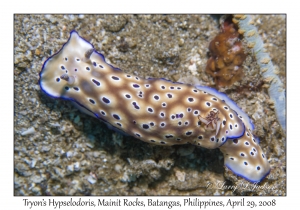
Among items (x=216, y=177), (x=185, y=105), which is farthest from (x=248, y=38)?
(x=216, y=177)

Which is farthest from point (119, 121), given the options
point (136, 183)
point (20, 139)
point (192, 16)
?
point (192, 16)

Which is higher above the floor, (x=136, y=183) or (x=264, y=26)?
(x=264, y=26)

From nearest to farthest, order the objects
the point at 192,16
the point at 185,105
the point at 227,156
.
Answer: the point at 185,105
the point at 227,156
the point at 192,16

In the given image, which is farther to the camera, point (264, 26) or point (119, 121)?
point (264, 26)

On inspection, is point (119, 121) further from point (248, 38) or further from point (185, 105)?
point (248, 38)

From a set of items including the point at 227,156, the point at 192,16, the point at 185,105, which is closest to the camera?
the point at 185,105
